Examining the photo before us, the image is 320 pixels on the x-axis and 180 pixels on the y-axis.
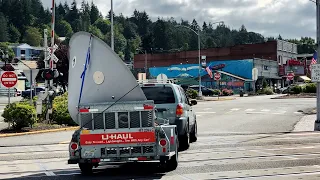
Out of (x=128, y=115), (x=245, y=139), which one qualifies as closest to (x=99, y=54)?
(x=128, y=115)

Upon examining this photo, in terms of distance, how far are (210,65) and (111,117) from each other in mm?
84431

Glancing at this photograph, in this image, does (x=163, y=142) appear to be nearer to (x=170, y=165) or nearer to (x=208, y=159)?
(x=170, y=165)

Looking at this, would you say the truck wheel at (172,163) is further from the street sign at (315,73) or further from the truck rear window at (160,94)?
the street sign at (315,73)

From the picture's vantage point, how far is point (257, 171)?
10375mm

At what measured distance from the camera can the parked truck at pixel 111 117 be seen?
994cm

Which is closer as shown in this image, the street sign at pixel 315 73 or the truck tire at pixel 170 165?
the truck tire at pixel 170 165

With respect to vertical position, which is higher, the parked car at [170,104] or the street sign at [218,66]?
the street sign at [218,66]

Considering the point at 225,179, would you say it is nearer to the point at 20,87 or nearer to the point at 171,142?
the point at 171,142

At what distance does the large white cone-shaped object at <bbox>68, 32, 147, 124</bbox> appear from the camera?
1020cm

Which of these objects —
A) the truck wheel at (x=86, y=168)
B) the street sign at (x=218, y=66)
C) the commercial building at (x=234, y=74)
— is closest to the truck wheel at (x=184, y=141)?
the truck wheel at (x=86, y=168)

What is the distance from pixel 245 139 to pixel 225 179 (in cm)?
862

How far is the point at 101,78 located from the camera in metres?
10.3

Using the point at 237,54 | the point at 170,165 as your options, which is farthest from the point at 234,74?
the point at 170,165

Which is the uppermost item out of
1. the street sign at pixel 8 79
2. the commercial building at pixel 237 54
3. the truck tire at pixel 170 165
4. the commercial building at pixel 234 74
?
the commercial building at pixel 237 54
